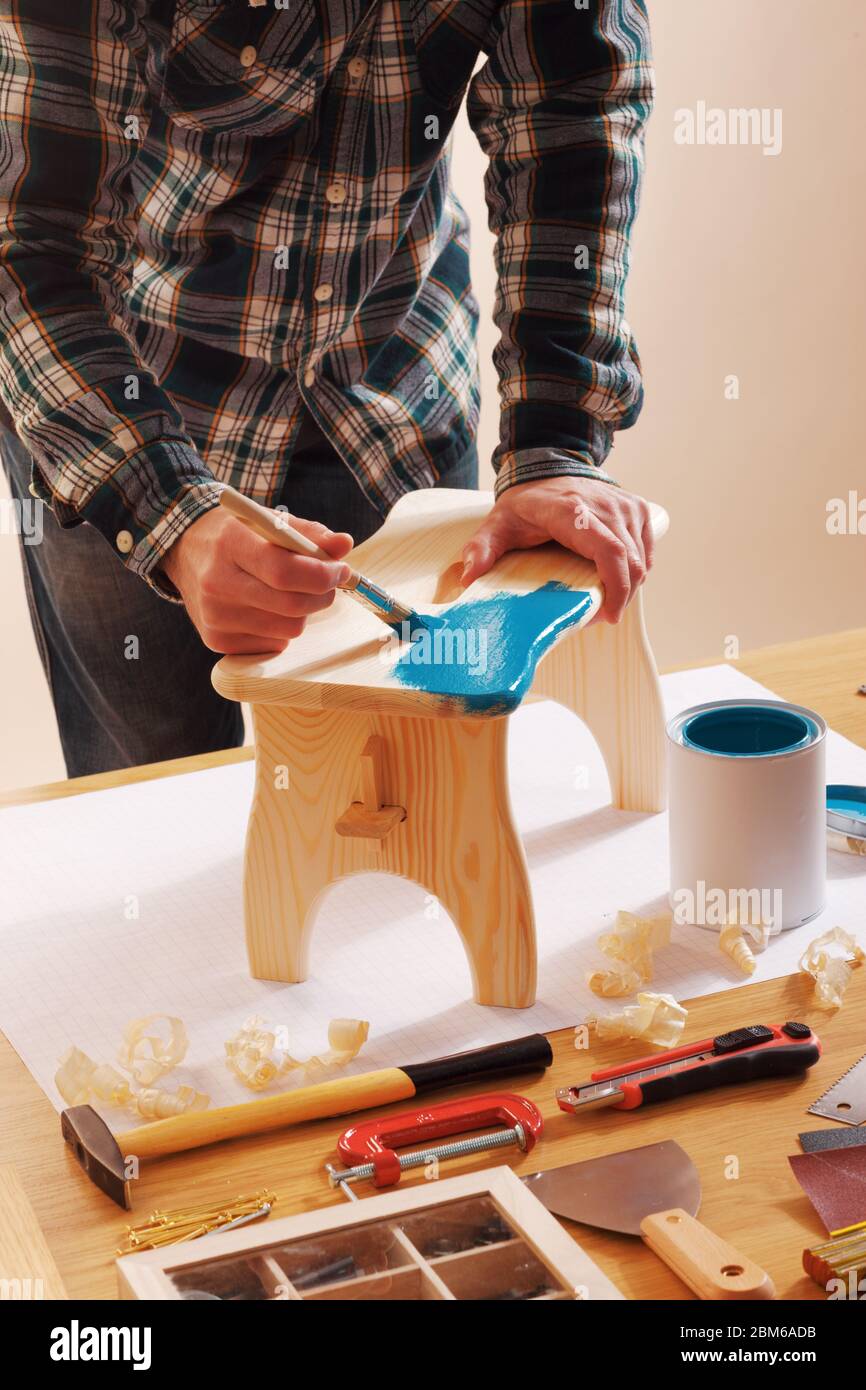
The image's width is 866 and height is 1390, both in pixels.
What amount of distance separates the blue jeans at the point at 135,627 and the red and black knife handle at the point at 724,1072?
0.71m

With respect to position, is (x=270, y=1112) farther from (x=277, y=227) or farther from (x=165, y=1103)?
(x=277, y=227)

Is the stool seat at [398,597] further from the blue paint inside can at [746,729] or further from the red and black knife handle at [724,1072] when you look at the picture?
the red and black knife handle at [724,1072]

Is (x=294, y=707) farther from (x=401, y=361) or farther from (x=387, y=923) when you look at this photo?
(x=401, y=361)

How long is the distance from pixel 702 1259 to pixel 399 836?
0.34m

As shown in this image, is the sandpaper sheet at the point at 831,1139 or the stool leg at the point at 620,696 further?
the stool leg at the point at 620,696

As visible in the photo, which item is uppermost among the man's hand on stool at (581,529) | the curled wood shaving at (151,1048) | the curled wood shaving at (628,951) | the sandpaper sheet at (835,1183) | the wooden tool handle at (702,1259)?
the man's hand on stool at (581,529)

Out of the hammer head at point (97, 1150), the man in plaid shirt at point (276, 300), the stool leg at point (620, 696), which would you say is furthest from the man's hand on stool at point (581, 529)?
the hammer head at point (97, 1150)

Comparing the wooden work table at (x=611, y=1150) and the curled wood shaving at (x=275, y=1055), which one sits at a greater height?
the curled wood shaving at (x=275, y=1055)

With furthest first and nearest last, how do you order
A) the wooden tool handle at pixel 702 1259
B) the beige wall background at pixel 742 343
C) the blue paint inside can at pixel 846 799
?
the beige wall background at pixel 742 343 → the blue paint inside can at pixel 846 799 → the wooden tool handle at pixel 702 1259

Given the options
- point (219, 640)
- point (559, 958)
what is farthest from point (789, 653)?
point (219, 640)

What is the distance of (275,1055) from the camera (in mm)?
838

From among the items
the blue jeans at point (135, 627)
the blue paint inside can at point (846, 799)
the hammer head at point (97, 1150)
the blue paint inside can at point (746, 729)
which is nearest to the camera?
the hammer head at point (97, 1150)

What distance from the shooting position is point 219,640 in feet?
2.89

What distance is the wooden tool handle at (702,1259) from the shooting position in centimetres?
61
